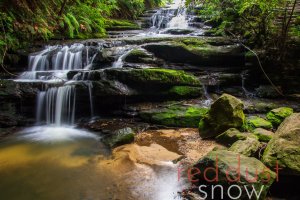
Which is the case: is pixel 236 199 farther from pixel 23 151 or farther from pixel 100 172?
pixel 23 151

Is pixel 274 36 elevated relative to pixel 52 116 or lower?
elevated

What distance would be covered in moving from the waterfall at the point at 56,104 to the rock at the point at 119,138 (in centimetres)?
215

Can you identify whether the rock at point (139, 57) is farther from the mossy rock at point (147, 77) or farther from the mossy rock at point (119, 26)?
the mossy rock at point (119, 26)

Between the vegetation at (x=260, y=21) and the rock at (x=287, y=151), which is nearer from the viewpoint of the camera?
the rock at (x=287, y=151)

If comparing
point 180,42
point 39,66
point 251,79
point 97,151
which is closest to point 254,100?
point 251,79

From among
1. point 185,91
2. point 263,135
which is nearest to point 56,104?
point 185,91

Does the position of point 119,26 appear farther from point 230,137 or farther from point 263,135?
point 263,135

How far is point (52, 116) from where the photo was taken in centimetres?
756

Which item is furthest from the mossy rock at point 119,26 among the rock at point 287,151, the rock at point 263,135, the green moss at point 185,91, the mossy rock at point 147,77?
the rock at point 287,151

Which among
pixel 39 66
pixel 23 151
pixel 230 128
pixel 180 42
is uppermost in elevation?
pixel 180 42

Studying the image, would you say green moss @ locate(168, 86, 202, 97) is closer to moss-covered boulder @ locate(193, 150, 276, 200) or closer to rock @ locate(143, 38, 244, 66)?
rock @ locate(143, 38, 244, 66)

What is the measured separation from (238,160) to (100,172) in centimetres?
235

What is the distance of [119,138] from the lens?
18.9 feet

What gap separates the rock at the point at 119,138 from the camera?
5.69 meters
